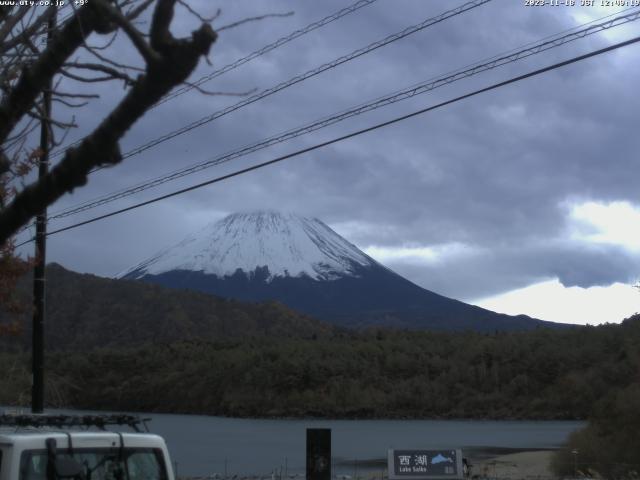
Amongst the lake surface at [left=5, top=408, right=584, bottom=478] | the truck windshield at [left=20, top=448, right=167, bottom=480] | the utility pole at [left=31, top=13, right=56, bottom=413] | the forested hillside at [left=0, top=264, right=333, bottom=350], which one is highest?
the forested hillside at [left=0, top=264, right=333, bottom=350]

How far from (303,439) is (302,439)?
0.86ft

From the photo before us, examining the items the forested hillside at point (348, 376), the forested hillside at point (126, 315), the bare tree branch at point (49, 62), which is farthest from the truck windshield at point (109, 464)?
the forested hillside at point (126, 315)

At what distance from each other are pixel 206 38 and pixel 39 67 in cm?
132

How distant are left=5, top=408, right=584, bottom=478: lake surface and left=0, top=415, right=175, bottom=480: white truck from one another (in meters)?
24.3

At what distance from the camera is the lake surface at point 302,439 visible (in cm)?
4212

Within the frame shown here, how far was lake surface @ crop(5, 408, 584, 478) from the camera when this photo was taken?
41406 millimetres

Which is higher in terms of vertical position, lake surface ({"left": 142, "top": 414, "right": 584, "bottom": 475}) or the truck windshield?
the truck windshield

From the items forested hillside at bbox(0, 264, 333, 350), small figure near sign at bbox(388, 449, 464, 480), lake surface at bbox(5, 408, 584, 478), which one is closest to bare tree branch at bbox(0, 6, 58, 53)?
small figure near sign at bbox(388, 449, 464, 480)

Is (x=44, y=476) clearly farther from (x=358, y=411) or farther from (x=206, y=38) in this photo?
(x=358, y=411)

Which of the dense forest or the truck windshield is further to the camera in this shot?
the dense forest

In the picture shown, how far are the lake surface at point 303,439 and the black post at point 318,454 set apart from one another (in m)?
16.4

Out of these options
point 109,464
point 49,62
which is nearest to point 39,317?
point 109,464

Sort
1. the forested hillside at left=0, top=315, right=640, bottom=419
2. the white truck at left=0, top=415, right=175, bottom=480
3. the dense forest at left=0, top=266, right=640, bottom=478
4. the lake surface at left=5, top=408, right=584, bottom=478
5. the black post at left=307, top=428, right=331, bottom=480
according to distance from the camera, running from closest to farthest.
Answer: the white truck at left=0, top=415, right=175, bottom=480 → the black post at left=307, top=428, right=331, bottom=480 → the lake surface at left=5, top=408, right=584, bottom=478 → the dense forest at left=0, top=266, right=640, bottom=478 → the forested hillside at left=0, top=315, right=640, bottom=419

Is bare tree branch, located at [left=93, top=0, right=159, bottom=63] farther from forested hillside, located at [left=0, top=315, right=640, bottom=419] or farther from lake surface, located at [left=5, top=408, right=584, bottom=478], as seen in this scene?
forested hillside, located at [left=0, top=315, right=640, bottom=419]
